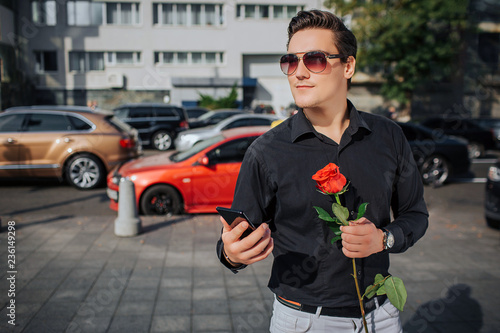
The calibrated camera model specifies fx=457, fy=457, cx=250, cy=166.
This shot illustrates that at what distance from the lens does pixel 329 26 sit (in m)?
1.96

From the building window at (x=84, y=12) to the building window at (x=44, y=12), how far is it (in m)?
1.08

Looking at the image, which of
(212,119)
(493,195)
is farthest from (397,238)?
(212,119)

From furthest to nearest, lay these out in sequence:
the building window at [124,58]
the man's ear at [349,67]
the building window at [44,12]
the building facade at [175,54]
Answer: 1. the building window at [124,58]
2. the building facade at [175,54]
3. the building window at [44,12]
4. the man's ear at [349,67]

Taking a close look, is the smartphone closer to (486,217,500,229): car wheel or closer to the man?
the man

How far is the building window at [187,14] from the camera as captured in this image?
34000 millimetres

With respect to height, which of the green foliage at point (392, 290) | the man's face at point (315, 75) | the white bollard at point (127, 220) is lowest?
the white bollard at point (127, 220)

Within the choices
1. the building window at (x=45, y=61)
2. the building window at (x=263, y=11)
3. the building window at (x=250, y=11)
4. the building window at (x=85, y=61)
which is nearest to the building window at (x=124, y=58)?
the building window at (x=85, y=61)

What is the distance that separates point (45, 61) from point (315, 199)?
Result: 1415 inches

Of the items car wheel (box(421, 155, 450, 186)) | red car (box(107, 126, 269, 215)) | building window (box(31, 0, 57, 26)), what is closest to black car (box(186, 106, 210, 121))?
car wheel (box(421, 155, 450, 186))

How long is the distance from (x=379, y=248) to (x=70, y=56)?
117ft

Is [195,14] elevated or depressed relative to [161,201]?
elevated

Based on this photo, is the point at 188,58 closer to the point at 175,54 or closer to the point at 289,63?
the point at 175,54

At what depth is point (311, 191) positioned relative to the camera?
73.9 inches

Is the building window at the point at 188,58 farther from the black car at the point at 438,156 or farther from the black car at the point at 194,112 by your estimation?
the black car at the point at 438,156
